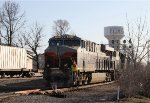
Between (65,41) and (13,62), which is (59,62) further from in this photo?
(13,62)

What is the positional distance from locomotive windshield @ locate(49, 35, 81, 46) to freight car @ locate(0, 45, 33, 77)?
48.5ft

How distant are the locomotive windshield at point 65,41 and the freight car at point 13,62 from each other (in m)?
14.8

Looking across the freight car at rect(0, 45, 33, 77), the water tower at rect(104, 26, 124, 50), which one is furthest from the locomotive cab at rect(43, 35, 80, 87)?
the water tower at rect(104, 26, 124, 50)

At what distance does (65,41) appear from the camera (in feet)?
86.8

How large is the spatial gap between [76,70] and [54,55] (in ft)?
6.27

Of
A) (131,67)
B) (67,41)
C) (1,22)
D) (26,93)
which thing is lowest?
(26,93)

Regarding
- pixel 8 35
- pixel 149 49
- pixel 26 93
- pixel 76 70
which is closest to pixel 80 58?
pixel 76 70

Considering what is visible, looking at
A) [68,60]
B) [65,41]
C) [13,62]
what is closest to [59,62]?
[68,60]

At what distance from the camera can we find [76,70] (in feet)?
82.6

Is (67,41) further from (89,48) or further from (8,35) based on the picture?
(8,35)

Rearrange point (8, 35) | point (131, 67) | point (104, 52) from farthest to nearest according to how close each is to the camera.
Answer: point (8, 35)
point (104, 52)
point (131, 67)

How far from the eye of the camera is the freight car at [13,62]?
131 feet

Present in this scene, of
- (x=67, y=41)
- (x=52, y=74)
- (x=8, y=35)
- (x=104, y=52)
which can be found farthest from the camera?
(x=8, y=35)

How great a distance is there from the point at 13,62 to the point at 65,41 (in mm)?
17528
